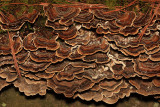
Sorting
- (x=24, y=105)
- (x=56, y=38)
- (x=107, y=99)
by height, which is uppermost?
(x=56, y=38)

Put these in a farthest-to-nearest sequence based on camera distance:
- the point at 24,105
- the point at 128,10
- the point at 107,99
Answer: the point at 24,105
the point at 107,99
the point at 128,10

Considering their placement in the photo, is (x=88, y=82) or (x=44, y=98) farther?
(x=44, y=98)

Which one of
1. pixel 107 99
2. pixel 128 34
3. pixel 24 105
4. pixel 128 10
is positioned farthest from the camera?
pixel 24 105

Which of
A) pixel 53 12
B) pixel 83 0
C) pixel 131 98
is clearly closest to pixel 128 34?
pixel 83 0

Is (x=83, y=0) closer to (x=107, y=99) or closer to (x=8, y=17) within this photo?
(x=8, y=17)

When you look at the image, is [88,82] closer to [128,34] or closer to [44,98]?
[128,34]

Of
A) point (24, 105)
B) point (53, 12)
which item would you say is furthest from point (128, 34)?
point (24, 105)

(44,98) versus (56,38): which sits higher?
(56,38)
